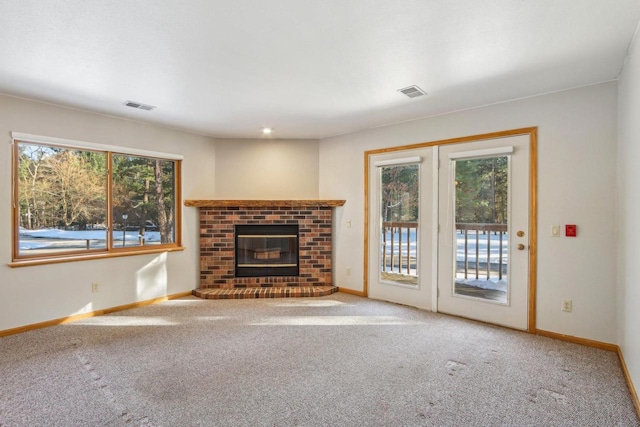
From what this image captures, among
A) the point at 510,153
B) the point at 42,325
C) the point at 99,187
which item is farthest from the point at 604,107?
the point at 42,325

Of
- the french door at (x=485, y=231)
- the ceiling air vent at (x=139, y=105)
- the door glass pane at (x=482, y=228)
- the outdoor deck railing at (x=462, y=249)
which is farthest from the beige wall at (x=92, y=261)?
the door glass pane at (x=482, y=228)

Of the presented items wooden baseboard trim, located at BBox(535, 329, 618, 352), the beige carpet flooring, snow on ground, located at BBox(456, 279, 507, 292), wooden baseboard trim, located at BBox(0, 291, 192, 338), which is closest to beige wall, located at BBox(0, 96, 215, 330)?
wooden baseboard trim, located at BBox(0, 291, 192, 338)

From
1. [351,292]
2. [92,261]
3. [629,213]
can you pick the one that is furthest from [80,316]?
[629,213]

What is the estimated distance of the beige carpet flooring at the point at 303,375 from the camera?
2041mm

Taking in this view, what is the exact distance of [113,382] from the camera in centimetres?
242

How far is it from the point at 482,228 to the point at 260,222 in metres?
3.02

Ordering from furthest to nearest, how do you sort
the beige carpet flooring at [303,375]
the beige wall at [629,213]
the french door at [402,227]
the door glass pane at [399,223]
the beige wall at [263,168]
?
the beige wall at [263,168]
the door glass pane at [399,223]
the french door at [402,227]
the beige wall at [629,213]
the beige carpet flooring at [303,375]

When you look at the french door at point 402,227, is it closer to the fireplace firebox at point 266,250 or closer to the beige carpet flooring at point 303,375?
the beige carpet flooring at point 303,375

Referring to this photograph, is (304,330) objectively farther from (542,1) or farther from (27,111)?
(27,111)

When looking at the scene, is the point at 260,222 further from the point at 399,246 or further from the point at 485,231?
the point at 485,231

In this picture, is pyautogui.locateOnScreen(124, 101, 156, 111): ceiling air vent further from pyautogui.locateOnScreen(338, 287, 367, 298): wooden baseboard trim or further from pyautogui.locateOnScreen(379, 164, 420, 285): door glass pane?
pyautogui.locateOnScreen(338, 287, 367, 298): wooden baseboard trim

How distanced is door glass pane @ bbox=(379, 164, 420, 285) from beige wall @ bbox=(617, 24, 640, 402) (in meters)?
1.97

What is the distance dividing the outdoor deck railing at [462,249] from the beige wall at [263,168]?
5.10 feet

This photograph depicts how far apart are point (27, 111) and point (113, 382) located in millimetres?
2900
